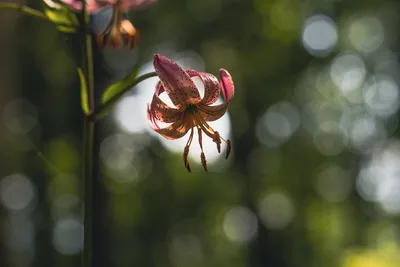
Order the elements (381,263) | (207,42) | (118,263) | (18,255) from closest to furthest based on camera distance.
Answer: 1. (381,263)
2. (207,42)
3. (118,263)
4. (18,255)

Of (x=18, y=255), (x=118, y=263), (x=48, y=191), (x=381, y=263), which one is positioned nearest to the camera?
(x=381, y=263)

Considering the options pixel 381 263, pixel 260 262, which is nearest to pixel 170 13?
pixel 260 262

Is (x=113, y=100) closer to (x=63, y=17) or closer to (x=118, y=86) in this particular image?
(x=118, y=86)

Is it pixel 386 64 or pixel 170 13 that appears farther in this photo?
pixel 386 64

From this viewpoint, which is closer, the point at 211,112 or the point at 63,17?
the point at 63,17

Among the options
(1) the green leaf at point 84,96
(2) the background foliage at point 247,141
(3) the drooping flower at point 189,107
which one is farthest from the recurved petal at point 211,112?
(2) the background foliage at point 247,141

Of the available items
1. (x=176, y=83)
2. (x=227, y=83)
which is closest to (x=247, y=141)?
(x=227, y=83)

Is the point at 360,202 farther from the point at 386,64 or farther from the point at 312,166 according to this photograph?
the point at 386,64
